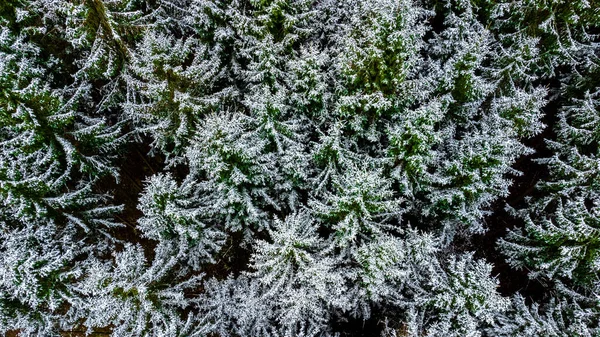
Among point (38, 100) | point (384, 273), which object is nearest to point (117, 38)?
point (38, 100)

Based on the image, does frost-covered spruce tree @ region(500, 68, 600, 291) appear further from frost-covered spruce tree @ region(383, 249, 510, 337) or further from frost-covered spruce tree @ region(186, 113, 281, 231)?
frost-covered spruce tree @ region(186, 113, 281, 231)

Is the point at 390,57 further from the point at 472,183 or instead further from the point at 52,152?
the point at 52,152

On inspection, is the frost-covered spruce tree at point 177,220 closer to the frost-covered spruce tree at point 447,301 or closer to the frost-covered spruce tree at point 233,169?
the frost-covered spruce tree at point 233,169

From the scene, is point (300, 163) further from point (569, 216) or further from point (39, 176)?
point (569, 216)

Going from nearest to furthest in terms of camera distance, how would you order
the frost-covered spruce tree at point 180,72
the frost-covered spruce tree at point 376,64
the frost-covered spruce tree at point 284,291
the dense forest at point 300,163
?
the frost-covered spruce tree at point 284,291 < the frost-covered spruce tree at point 376,64 < the dense forest at point 300,163 < the frost-covered spruce tree at point 180,72

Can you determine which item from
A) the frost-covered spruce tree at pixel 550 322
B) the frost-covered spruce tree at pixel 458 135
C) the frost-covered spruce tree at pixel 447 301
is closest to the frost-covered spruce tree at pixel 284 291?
the frost-covered spruce tree at pixel 447 301

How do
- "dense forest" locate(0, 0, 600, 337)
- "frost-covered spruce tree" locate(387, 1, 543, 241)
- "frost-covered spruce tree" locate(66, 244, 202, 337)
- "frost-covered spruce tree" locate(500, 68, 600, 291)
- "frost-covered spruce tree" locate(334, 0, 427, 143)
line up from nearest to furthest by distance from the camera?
"frost-covered spruce tree" locate(66, 244, 202, 337)
"frost-covered spruce tree" locate(334, 0, 427, 143)
"dense forest" locate(0, 0, 600, 337)
"frost-covered spruce tree" locate(500, 68, 600, 291)
"frost-covered spruce tree" locate(387, 1, 543, 241)

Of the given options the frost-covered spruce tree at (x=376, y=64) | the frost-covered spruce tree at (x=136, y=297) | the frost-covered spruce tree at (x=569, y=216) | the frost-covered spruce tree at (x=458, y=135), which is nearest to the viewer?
the frost-covered spruce tree at (x=136, y=297)

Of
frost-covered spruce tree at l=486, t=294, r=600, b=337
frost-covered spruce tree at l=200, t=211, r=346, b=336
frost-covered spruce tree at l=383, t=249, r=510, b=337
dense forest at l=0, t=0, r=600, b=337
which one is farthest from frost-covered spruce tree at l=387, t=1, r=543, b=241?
frost-covered spruce tree at l=200, t=211, r=346, b=336

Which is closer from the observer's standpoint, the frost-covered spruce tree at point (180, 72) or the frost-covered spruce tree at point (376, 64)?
the frost-covered spruce tree at point (376, 64)
